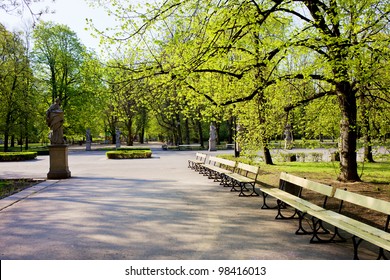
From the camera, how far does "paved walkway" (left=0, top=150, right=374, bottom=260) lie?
4762mm

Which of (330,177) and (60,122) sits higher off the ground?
(60,122)

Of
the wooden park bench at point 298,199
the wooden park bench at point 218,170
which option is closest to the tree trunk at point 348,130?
the wooden park bench at point 298,199

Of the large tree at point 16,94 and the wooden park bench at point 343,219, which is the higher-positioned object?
the large tree at point 16,94

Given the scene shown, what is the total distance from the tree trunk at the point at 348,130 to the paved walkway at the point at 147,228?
3477mm

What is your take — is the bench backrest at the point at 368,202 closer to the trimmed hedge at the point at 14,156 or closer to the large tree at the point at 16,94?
the trimmed hedge at the point at 14,156

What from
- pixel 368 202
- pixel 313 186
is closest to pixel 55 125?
pixel 313 186

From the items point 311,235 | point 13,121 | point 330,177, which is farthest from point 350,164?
point 13,121

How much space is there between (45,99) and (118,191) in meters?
33.3

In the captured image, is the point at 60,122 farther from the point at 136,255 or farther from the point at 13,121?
the point at 13,121

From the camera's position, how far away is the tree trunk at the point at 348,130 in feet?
34.0

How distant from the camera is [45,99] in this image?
39812 mm

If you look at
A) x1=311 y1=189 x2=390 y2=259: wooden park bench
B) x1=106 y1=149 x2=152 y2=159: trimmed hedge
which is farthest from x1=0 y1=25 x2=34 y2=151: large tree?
x1=311 y1=189 x2=390 y2=259: wooden park bench

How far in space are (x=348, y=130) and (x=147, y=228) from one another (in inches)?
273

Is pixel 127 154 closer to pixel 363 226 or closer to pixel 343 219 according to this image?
pixel 343 219
